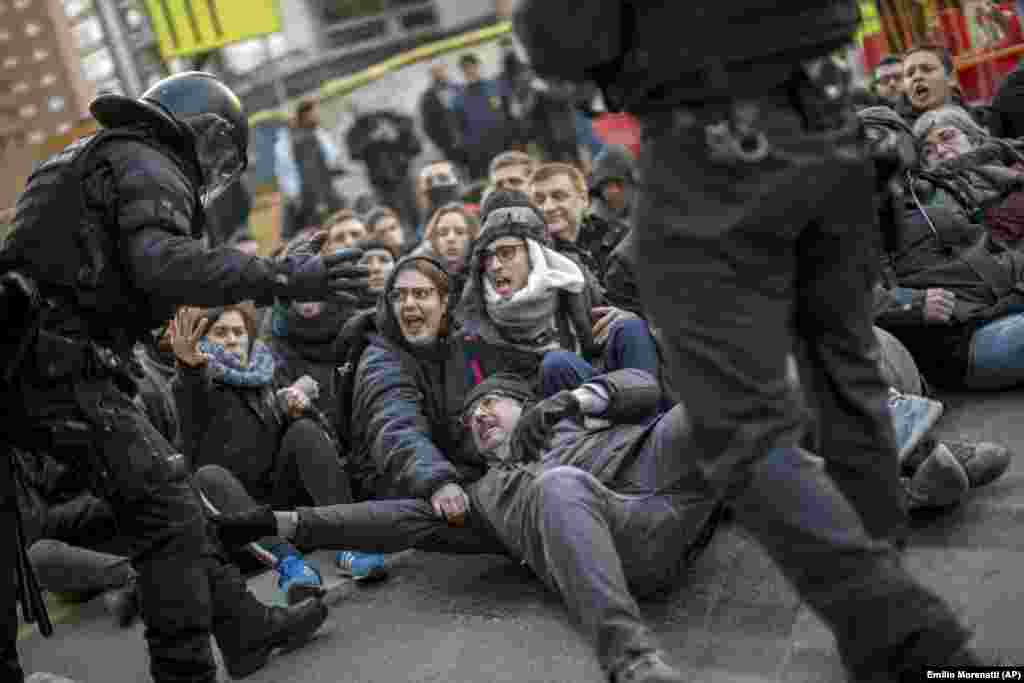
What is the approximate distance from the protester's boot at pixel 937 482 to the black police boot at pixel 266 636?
203 cm

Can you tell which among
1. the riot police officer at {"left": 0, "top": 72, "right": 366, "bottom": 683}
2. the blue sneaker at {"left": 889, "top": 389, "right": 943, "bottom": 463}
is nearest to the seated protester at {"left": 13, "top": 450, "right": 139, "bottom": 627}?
the riot police officer at {"left": 0, "top": 72, "right": 366, "bottom": 683}

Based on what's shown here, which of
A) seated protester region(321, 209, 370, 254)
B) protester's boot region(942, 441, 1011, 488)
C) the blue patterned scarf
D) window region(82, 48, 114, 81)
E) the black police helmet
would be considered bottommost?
protester's boot region(942, 441, 1011, 488)

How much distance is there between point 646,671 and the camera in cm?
296

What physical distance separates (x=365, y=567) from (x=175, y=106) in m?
1.94

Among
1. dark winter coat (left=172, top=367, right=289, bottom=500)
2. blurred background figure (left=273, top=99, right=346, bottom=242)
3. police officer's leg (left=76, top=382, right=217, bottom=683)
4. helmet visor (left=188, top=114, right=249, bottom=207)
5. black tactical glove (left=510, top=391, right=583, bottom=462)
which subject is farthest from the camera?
blurred background figure (left=273, top=99, right=346, bottom=242)

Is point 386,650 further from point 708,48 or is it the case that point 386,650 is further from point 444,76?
point 444,76

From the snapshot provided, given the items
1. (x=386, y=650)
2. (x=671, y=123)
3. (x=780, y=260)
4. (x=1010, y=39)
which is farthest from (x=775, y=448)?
(x=1010, y=39)

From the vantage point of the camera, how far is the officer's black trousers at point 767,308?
229 centimetres

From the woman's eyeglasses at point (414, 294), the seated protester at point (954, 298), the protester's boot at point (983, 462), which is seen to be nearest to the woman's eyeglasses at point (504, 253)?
the woman's eyeglasses at point (414, 294)

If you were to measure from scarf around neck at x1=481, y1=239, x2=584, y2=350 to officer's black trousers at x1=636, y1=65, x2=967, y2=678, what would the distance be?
7.22 ft

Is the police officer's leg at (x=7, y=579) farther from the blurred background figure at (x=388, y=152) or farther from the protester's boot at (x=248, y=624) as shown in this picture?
the blurred background figure at (x=388, y=152)

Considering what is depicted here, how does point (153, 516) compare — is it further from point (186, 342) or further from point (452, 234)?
point (452, 234)

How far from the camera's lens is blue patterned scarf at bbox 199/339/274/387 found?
5297 mm

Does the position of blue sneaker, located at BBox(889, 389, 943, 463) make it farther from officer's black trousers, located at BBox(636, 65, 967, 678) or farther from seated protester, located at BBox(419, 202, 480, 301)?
seated protester, located at BBox(419, 202, 480, 301)
